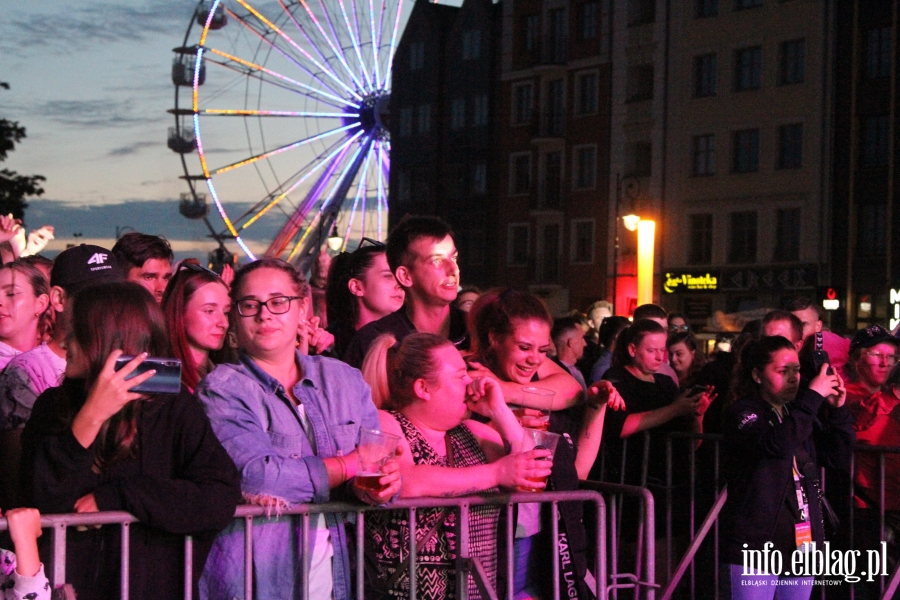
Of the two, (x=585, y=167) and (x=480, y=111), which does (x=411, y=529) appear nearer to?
(x=585, y=167)

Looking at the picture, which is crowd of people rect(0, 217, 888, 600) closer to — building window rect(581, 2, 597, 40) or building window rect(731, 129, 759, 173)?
building window rect(731, 129, 759, 173)

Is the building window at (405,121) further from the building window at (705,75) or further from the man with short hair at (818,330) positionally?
the man with short hair at (818,330)

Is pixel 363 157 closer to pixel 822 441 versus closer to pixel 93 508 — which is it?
pixel 822 441

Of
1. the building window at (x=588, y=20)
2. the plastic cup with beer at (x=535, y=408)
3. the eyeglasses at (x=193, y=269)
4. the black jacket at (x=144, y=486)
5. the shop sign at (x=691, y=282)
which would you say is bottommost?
the black jacket at (x=144, y=486)

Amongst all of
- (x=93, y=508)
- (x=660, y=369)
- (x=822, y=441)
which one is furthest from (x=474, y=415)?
(x=660, y=369)

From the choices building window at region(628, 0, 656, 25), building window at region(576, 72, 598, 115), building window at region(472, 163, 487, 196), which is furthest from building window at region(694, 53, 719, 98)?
building window at region(472, 163, 487, 196)

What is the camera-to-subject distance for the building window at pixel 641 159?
141 feet

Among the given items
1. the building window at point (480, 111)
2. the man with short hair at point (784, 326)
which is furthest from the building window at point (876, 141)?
the man with short hair at point (784, 326)

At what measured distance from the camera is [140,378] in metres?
3.57

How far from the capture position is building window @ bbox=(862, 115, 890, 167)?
37156 mm

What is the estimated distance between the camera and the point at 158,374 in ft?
11.9

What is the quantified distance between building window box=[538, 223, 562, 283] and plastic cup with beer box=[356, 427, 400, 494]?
42.5 metres

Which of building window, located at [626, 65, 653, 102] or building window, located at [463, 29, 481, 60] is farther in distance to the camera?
building window, located at [463, 29, 481, 60]

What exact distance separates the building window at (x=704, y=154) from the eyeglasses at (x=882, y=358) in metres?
34.1
